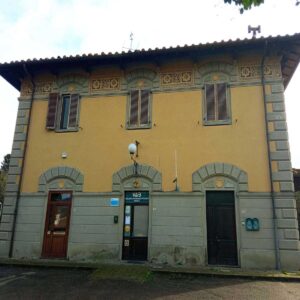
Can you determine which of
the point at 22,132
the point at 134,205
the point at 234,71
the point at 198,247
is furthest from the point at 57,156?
the point at 234,71

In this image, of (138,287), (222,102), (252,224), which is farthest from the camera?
(222,102)

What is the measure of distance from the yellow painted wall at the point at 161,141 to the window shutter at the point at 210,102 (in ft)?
0.84

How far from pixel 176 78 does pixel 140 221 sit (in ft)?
17.0

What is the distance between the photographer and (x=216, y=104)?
434 inches

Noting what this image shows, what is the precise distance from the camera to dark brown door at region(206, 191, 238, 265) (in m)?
9.90

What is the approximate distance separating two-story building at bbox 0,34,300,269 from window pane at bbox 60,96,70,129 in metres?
0.04

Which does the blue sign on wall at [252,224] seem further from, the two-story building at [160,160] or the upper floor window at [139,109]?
the upper floor window at [139,109]

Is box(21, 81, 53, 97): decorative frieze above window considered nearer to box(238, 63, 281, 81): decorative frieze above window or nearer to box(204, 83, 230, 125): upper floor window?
box(204, 83, 230, 125): upper floor window

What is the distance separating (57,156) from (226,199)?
6.12 m

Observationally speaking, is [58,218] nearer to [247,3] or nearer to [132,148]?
[132,148]

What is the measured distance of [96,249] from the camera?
10.6 metres

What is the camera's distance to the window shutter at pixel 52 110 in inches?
469

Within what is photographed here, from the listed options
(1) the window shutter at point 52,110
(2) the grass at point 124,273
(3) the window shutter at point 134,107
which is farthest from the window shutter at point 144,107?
(2) the grass at point 124,273

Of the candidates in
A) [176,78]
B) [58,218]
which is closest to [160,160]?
[176,78]
